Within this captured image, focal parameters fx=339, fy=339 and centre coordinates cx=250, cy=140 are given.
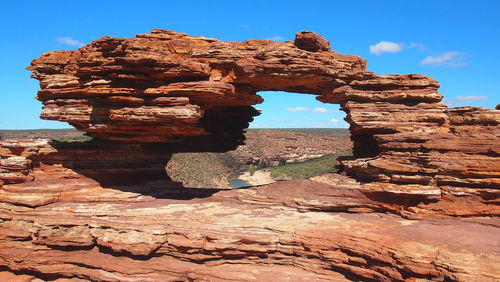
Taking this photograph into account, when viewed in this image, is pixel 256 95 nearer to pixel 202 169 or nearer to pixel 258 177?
pixel 202 169

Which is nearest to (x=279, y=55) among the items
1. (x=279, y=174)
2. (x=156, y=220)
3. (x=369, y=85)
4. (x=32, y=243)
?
(x=369, y=85)

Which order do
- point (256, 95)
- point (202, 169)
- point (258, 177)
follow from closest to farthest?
point (256, 95), point (202, 169), point (258, 177)

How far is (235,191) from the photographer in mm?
16906

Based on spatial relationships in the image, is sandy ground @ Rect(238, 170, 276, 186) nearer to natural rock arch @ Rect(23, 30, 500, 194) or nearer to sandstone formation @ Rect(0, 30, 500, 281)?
sandstone formation @ Rect(0, 30, 500, 281)

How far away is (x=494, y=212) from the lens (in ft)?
42.0

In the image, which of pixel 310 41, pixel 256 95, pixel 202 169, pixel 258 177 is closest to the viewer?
pixel 310 41

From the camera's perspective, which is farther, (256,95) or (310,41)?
(256,95)

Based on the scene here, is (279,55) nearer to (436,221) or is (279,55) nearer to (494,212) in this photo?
(436,221)

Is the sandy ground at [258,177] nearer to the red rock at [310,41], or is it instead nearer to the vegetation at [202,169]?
the vegetation at [202,169]

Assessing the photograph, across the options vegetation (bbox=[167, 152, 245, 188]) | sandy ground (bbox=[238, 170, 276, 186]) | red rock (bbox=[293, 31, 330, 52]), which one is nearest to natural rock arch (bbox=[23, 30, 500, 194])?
red rock (bbox=[293, 31, 330, 52])

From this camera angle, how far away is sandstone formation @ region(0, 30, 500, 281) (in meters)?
12.2

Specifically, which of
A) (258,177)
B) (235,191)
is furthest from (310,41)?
(258,177)

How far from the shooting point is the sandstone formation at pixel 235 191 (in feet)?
40.0

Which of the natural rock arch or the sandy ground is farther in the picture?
the sandy ground
